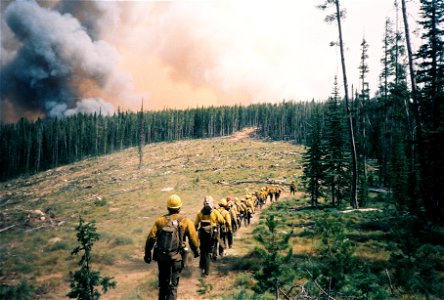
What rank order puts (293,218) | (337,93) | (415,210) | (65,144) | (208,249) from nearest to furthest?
(208,249) → (415,210) → (293,218) → (337,93) → (65,144)

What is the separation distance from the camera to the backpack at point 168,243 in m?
5.14

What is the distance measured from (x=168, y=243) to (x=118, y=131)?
135m

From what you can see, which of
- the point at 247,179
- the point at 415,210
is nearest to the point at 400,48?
the point at 415,210

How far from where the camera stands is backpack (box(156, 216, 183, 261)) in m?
5.14

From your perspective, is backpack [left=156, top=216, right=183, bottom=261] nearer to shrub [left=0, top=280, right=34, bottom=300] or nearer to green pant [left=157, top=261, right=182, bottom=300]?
green pant [left=157, top=261, right=182, bottom=300]

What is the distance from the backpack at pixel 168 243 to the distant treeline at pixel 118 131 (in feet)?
322

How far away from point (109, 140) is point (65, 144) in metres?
20.7

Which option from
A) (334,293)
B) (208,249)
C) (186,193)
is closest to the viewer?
(334,293)

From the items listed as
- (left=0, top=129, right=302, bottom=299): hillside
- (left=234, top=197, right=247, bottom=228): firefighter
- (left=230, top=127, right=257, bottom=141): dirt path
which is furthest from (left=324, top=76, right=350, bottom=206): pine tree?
(left=230, top=127, right=257, bottom=141): dirt path

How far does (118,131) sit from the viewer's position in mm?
131875

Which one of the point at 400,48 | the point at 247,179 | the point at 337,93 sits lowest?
the point at 247,179

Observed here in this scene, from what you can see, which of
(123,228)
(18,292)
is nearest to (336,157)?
(123,228)

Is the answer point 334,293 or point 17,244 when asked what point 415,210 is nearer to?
point 334,293

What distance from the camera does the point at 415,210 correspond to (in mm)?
14219
